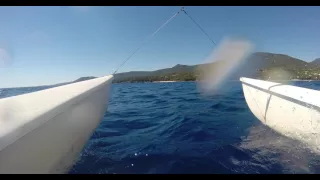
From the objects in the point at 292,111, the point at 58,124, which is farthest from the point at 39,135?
the point at 292,111

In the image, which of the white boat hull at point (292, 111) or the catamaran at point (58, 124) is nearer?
the catamaran at point (58, 124)

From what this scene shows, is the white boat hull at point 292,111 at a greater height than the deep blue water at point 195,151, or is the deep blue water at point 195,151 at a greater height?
the white boat hull at point 292,111

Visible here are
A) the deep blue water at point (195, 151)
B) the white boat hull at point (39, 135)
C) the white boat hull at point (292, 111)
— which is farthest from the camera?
the white boat hull at point (292, 111)

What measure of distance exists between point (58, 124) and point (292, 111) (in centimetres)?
337

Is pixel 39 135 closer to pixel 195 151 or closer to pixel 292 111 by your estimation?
pixel 195 151

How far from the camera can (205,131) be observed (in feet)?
14.6

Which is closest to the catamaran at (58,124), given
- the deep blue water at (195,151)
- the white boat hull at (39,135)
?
the white boat hull at (39,135)

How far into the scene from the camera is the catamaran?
1.39 meters

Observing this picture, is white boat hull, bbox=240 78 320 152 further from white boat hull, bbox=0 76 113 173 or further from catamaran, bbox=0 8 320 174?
white boat hull, bbox=0 76 113 173

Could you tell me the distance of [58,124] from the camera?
80.4 inches

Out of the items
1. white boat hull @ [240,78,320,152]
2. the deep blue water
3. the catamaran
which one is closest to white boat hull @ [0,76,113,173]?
the catamaran

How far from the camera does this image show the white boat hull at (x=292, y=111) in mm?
2809

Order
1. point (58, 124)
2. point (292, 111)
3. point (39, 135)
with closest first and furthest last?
1. point (39, 135)
2. point (58, 124)
3. point (292, 111)

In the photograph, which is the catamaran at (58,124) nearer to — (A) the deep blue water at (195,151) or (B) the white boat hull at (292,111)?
(B) the white boat hull at (292,111)
